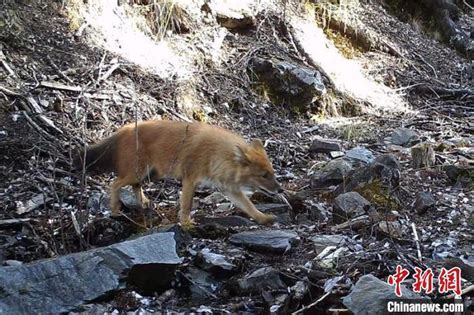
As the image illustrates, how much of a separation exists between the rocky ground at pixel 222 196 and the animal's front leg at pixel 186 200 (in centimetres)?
13

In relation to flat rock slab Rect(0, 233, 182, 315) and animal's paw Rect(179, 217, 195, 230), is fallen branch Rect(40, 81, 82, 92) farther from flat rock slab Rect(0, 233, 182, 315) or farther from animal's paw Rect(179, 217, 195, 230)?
flat rock slab Rect(0, 233, 182, 315)

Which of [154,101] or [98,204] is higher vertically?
[154,101]

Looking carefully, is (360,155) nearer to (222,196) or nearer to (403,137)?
(403,137)

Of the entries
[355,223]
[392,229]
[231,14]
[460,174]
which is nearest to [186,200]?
[355,223]

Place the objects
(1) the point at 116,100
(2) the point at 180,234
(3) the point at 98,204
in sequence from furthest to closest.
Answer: (1) the point at 116,100 < (3) the point at 98,204 < (2) the point at 180,234

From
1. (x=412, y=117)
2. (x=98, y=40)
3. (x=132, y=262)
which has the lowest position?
(x=412, y=117)

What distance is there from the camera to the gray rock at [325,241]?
5.12 m

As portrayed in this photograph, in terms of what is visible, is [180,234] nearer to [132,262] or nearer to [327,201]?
[132,262]

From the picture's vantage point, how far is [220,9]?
11773 millimetres

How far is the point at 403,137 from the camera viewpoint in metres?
10.4

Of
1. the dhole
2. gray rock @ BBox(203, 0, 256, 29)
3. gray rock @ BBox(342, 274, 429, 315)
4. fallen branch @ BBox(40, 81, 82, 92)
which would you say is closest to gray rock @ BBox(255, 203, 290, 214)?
the dhole

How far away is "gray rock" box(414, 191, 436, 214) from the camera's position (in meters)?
6.20

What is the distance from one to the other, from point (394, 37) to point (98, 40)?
316 inches

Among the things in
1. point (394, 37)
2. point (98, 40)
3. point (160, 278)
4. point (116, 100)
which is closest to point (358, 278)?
point (160, 278)
